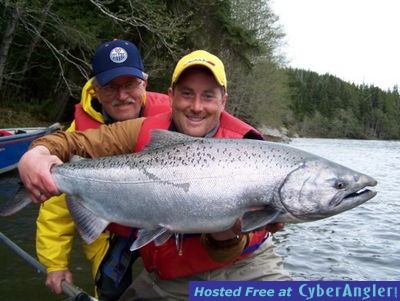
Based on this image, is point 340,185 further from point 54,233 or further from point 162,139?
point 54,233

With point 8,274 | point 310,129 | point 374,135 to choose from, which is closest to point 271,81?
point 8,274

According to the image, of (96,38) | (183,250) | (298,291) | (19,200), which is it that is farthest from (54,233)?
(96,38)

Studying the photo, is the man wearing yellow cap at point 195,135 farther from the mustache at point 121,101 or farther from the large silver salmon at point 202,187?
the mustache at point 121,101

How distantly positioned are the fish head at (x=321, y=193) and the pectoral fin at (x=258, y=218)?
A: 0.08 meters

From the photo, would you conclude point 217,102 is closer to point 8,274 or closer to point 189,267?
point 189,267

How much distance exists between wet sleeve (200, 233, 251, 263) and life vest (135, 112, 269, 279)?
0.24 m

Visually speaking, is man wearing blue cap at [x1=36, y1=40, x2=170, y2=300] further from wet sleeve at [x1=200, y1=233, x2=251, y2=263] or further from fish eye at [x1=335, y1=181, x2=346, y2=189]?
fish eye at [x1=335, y1=181, x2=346, y2=189]

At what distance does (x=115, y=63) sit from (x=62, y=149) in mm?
1360

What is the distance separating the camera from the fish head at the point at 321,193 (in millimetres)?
2555

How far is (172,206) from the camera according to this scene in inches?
105

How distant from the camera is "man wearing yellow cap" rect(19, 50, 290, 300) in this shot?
2.98 metres

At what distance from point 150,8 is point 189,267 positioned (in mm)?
14242

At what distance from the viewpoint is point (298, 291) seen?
97.9 inches

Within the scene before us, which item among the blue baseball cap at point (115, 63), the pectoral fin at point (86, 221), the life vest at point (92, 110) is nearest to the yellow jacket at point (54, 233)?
the life vest at point (92, 110)
